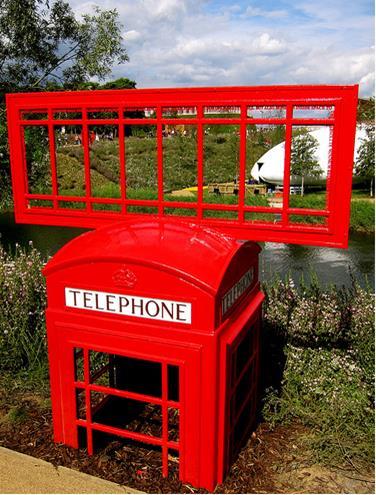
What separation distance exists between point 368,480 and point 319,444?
0.37 m

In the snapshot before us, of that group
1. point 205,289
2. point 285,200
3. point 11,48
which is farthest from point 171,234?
point 11,48

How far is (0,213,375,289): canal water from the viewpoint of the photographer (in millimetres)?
11195

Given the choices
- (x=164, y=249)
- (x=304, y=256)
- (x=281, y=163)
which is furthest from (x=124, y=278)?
(x=304, y=256)

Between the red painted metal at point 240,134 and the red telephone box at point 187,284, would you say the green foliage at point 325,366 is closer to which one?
the red telephone box at point 187,284

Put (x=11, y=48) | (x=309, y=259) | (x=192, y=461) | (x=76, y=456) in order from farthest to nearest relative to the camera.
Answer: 1. (x=309, y=259)
2. (x=11, y=48)
3. (x=76, y=456)
4. (x=192, y=461)

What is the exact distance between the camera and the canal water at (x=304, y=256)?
36.7ft

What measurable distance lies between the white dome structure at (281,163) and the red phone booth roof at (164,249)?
90 centimetres

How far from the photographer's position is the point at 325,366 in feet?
13.2

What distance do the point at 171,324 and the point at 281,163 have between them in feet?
18.8

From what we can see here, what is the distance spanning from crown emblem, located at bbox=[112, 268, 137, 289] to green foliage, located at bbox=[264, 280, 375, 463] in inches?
64.0

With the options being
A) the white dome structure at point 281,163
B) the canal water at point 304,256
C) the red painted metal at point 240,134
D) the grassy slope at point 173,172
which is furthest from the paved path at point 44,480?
the canal water at point 304,256

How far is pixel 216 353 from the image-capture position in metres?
2.74

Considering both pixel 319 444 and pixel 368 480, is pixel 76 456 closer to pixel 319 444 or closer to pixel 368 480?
pixel 319 444

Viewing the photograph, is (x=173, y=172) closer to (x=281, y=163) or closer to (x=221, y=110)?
(x=281, y=163)
